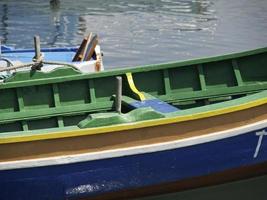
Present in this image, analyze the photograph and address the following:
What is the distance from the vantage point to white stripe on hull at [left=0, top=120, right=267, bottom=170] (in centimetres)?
638

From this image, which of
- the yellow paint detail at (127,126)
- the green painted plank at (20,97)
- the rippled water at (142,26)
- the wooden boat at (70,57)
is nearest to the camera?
the yellow paint detail at (127,126)

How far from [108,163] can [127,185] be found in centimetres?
47

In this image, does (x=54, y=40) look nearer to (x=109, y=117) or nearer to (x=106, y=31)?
(x=106, y=31)

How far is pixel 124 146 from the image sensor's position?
21.5ft

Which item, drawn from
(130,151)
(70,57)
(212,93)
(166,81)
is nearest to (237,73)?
(212,93)

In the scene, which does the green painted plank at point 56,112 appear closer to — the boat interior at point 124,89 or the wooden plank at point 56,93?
the boat interior at point 124,89

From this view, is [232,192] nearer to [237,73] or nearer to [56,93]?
[237,73]

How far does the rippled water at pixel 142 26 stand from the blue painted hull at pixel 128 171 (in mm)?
10743

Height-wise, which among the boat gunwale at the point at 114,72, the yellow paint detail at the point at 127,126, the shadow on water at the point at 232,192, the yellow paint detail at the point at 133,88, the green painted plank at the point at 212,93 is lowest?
the shadow on water at the point at 232,192

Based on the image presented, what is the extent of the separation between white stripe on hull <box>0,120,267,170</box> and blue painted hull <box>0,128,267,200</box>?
0.23ft

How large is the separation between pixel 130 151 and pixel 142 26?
2002 centimetres

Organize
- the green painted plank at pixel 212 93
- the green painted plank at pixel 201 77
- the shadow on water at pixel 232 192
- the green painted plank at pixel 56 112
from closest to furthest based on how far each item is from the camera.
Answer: the shadow on water at pixel 232 192 → the green painted plank at pixel 56 112 → the green painted plank at pixel 212 93 → the green painted plank at pixel 201 77

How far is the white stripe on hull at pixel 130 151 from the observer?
20.9ft

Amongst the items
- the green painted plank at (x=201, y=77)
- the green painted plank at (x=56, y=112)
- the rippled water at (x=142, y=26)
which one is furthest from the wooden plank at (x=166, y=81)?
the rippled water at (x=142, y=26)
